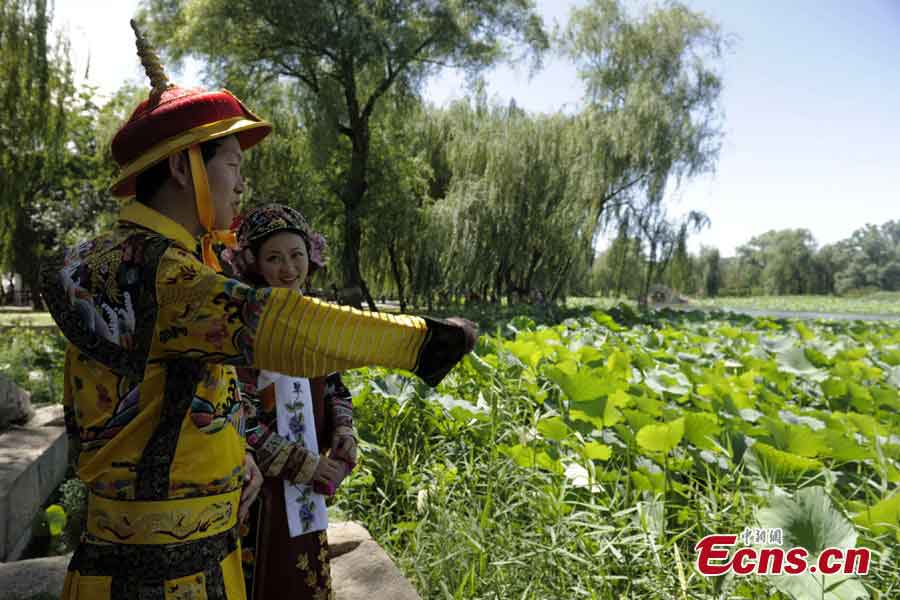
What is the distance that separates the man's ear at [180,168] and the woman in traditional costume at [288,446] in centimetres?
49

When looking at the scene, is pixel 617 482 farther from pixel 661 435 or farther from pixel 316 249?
pixel 316 249

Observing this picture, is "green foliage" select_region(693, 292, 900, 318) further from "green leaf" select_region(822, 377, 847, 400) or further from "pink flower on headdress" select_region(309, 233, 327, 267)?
"pink flower on headdress" select_region(309, 233, 327, 267)

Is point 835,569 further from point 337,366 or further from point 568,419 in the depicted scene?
point 337,366

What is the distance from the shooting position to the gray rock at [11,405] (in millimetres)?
3840

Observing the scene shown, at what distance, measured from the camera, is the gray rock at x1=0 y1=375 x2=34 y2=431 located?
3.84 metres

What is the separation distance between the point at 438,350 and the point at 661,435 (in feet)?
4.82

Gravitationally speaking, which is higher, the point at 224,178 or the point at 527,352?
the point at 224,178

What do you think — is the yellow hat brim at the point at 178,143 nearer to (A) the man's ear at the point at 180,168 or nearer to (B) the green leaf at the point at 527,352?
(A) the man's ear at the point at 180,168

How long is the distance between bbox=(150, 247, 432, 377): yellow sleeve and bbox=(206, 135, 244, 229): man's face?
7.9 inches

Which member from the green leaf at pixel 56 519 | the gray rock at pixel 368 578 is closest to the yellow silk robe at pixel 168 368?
the gray rock at pixel 368 578

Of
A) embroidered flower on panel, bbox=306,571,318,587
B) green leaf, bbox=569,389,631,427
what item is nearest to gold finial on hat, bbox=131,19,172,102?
embroidered flower on panel, bbox=306,571,318,587

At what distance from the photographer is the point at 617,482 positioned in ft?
7.52

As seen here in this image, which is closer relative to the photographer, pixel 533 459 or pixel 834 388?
pixel 533 459

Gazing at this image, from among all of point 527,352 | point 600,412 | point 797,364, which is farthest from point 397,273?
point 600,412
